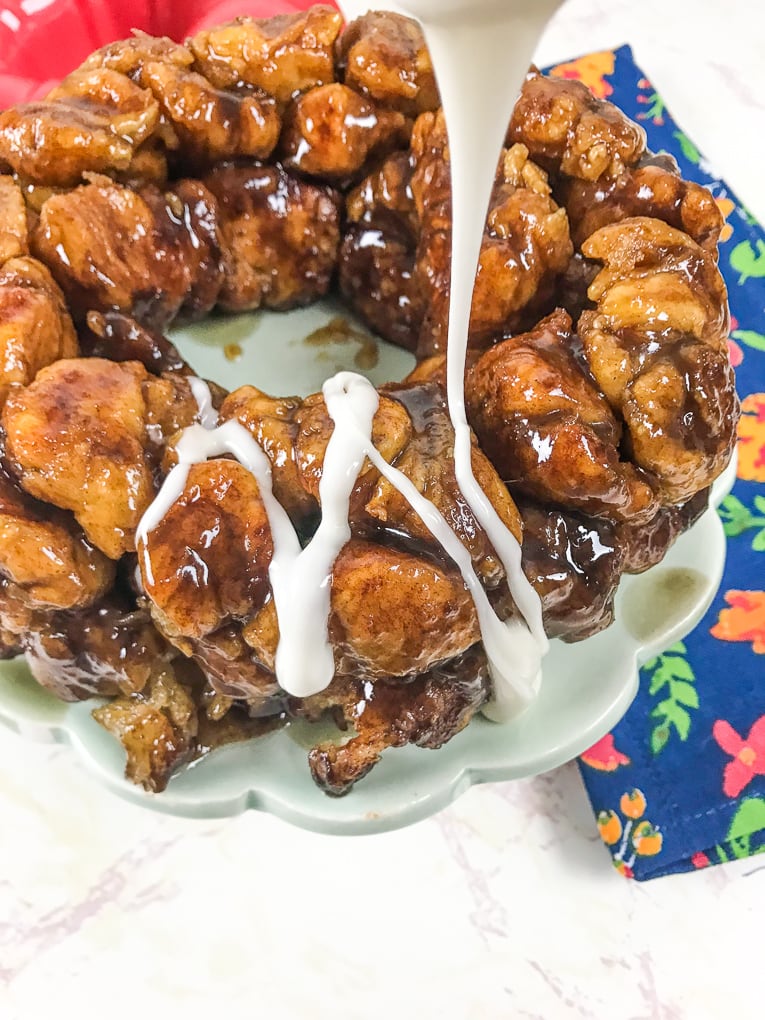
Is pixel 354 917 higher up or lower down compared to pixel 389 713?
lower down

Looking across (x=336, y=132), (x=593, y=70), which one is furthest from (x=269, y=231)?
(x=593, y=70)

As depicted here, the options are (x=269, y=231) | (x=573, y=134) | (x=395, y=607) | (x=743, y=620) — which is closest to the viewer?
(x=395, y=607)

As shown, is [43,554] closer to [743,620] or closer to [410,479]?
[410,479]

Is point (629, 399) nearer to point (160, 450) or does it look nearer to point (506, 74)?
point (506, 74)

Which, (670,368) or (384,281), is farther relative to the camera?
(384,281)

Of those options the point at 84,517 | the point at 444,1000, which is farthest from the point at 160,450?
the point at 444,1000

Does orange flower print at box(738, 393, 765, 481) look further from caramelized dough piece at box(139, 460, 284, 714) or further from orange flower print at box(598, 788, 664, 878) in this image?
caramelized dough piece at box(139, 460, 284, 714)

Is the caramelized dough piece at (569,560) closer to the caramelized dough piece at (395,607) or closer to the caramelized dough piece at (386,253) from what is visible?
the caramelized dough piece at (395,607)
